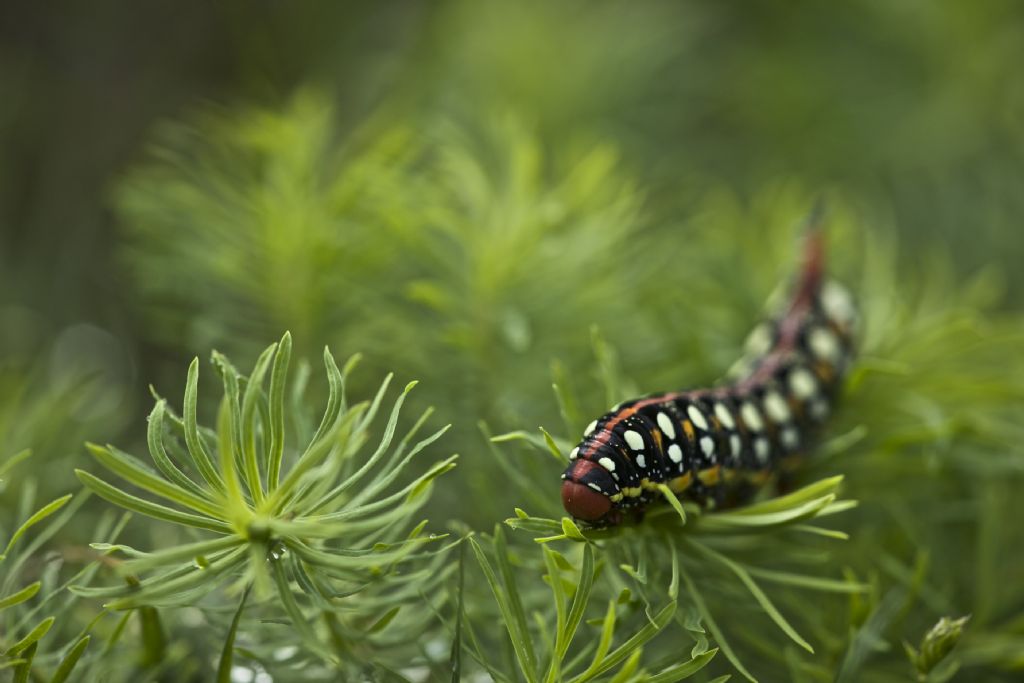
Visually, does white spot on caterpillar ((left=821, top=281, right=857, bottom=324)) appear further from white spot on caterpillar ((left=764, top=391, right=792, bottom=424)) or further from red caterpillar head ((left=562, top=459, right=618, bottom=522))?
red caterpillar head ((left=562, top=459, right=618, bottom=522))

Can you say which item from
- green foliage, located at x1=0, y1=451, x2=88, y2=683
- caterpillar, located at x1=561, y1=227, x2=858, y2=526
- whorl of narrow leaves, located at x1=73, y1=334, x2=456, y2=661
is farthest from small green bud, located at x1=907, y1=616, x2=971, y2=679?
green foliage, located at x1=0, y1=451, x2=88, y2=683

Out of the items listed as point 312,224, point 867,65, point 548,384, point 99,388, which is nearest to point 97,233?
point 99,388

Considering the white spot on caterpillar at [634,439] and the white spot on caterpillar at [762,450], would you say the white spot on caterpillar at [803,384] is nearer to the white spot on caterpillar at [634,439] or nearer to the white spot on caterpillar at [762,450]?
the white spot on caterpillar at [762,450]

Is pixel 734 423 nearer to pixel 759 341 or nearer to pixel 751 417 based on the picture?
pixel 751 417

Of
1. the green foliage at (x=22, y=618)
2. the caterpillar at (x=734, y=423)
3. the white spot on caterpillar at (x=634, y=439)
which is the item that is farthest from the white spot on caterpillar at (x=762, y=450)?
the green foliage at (x=22, y=618)

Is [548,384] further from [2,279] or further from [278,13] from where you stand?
[278,13]

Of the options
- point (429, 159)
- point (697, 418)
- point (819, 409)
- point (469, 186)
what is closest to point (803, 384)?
point (819, 409)

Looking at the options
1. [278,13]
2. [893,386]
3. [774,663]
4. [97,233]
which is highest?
[278,13]
